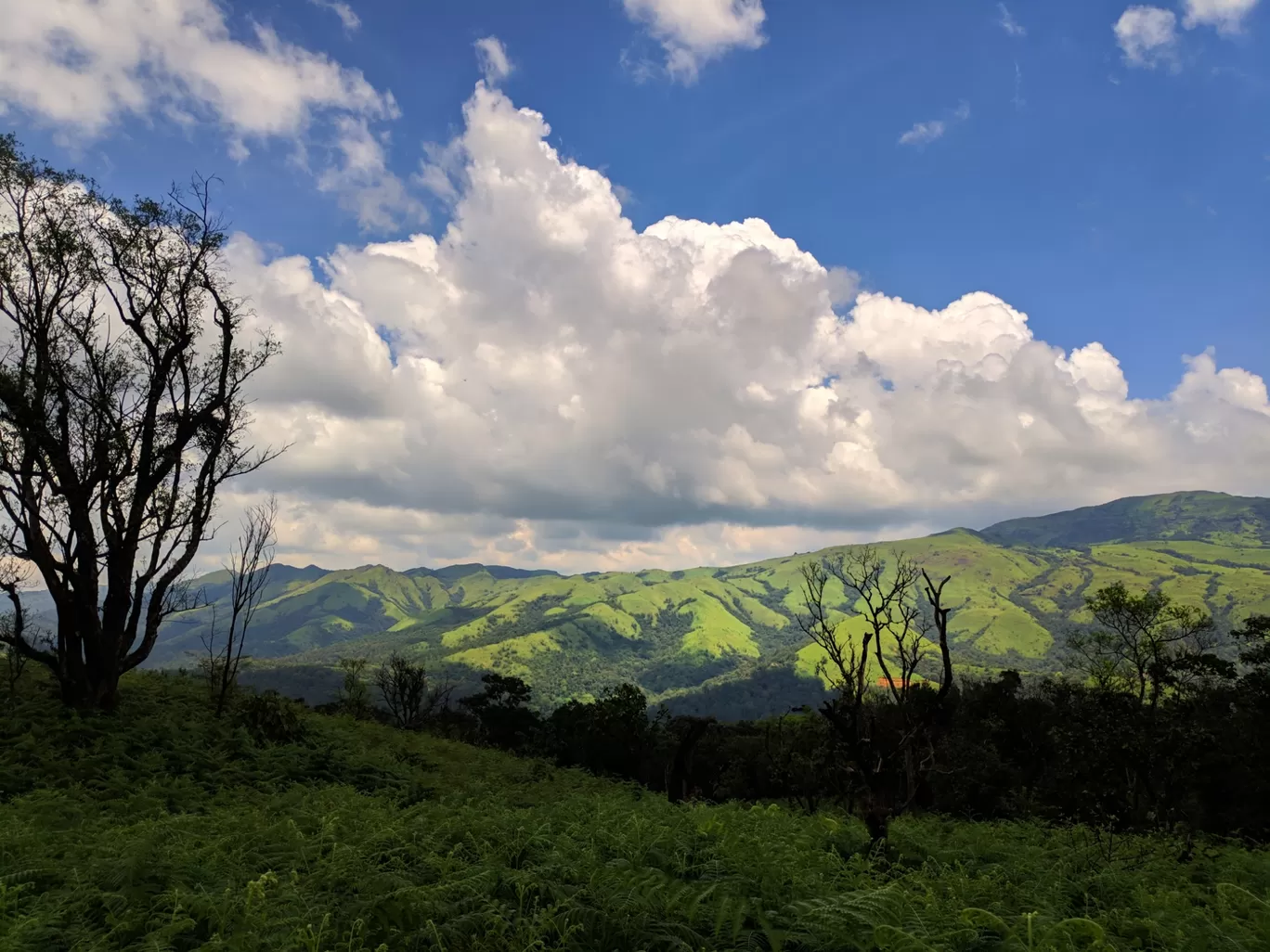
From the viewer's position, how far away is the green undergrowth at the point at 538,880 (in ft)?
20.3

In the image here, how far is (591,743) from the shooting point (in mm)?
67500

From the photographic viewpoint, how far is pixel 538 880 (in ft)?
24.3

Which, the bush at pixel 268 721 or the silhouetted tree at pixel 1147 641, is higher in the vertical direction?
the bush at pixel 268 721

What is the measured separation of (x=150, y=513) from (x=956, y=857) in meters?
23.5

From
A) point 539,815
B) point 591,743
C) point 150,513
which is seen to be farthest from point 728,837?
point 591,743

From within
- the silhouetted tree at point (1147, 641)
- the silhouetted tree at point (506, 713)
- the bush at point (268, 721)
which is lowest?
the silhouetted tree at point (506, 713)

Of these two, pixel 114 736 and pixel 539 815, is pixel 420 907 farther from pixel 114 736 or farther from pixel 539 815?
pixel 114 736

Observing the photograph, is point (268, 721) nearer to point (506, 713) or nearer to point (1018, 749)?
point (1018, 749)

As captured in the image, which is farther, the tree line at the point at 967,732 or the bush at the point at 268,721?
the bush at the point at 268,721

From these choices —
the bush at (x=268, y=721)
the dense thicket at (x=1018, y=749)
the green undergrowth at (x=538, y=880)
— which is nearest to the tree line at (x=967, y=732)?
the dense thicket at (x=1018, y=749)

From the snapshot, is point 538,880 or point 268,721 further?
point 268,721

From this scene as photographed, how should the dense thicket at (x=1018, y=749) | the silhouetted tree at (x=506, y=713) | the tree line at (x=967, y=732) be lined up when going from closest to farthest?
1. the tree line at (x=967, y=732)
2. the dense thicket at (x=1018, y=749)
3. the silhouetted tree at (x=506, y=713)

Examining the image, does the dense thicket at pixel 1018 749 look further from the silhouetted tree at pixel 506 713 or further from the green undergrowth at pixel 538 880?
Answer: the green undergrowth at pixel 538 880

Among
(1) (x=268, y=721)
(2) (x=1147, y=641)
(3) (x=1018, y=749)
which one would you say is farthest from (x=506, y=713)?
(2) (x=1147, y=641)
